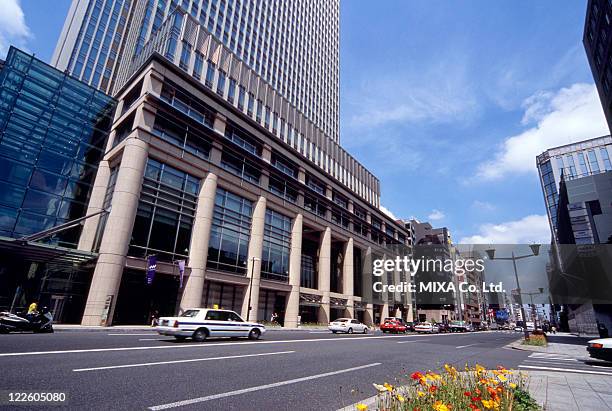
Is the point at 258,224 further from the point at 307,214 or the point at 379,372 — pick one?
the point at 379,372

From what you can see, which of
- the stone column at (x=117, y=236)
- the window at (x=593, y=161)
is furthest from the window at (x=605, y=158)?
the stone column at (x=117, y=236)

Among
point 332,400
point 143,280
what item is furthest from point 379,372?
point 143,280

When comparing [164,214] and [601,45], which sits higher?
[601,45]

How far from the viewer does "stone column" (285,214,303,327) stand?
117 ft

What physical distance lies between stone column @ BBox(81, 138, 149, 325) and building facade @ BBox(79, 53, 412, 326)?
0.07 m

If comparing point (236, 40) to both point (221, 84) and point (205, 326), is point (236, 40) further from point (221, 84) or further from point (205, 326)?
point (205, 326)

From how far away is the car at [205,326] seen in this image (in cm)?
1322

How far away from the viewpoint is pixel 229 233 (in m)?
31.2

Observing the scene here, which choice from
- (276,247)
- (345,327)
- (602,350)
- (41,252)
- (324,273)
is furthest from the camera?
(324,273)

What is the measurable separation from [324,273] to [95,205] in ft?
93.6

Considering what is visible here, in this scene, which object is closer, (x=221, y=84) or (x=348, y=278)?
(x=221, y=84)

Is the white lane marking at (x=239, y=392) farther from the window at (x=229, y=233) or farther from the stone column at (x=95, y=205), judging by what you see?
the stone column at (x=95, y=205)

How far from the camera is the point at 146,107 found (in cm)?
2603

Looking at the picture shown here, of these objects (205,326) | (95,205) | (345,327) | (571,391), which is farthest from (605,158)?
(95,205)
